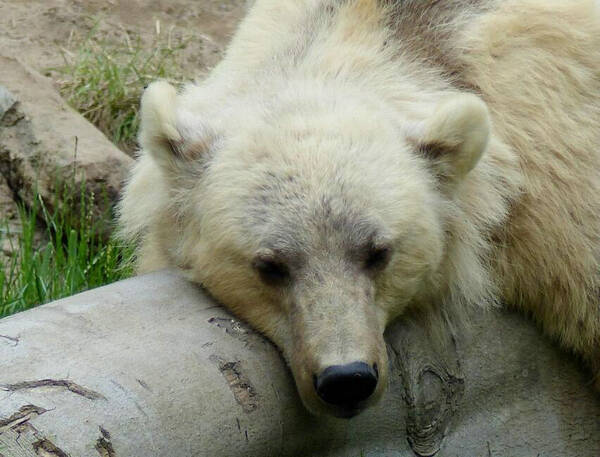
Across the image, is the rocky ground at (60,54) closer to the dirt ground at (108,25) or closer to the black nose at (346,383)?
the dirt ground at (108,25)

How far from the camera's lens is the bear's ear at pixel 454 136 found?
12.6ft

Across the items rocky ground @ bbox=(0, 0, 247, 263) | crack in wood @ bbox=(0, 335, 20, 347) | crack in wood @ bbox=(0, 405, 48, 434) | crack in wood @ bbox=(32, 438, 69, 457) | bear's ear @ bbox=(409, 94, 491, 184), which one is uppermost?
bear's ear @ bbox=(409, 94, 491, 184)

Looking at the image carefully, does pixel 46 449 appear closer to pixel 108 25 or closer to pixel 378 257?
pixel 378 257

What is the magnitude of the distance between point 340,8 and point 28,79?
285 centimetres

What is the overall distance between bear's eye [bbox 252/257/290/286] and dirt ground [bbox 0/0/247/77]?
3763 millimetres

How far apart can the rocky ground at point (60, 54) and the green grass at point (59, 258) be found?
0.20 m

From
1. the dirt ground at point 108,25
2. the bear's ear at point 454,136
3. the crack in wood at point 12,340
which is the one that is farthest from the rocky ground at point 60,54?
the bear's ear at point 454,136

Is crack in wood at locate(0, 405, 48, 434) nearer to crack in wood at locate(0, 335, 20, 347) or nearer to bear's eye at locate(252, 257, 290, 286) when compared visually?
crack in wood at locate(0, 335, 20, 347)

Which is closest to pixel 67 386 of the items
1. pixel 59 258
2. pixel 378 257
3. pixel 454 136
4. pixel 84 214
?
pixel 378 257

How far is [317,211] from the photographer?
3586mm

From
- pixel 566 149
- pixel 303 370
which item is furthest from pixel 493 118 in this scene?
pixel 303 370

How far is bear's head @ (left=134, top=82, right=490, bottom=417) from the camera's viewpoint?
137 inches

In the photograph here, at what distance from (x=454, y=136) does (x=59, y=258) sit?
2.28m

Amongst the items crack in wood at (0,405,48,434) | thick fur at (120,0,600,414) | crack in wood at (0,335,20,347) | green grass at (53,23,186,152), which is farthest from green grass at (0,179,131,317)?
crack in wood at (0,405,48,434)
